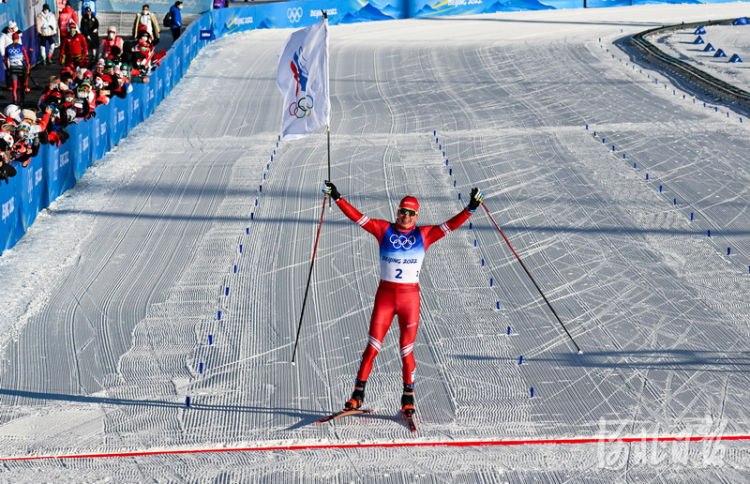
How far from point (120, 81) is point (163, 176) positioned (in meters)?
3.33

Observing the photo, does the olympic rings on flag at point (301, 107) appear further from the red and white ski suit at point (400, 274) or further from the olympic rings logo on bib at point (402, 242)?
the olympic rings logo on bib at point (402, 242)

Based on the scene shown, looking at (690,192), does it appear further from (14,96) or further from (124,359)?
(14,96)

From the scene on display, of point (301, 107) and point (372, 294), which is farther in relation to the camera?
point (372, 294)

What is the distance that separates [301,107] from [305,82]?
233 millimetres

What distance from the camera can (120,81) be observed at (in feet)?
56.8

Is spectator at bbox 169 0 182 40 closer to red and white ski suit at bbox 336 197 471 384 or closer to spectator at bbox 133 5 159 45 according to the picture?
spectator at bbox 133 5 159 45

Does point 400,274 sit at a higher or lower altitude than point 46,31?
higher

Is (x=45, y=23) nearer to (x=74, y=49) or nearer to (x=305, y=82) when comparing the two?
(x=74, y=49)

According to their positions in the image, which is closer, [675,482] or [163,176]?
[675,482]

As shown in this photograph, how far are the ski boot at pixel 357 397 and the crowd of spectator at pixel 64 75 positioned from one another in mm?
6229

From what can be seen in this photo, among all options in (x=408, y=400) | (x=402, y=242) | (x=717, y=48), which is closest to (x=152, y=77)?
(x=402, y=242)

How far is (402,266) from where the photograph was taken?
7.09m

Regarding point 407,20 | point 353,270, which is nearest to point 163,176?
point 353,270

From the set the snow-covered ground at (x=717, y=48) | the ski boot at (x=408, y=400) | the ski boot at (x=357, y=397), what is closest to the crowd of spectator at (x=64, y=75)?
the ski boot at (x=357, y=397)
